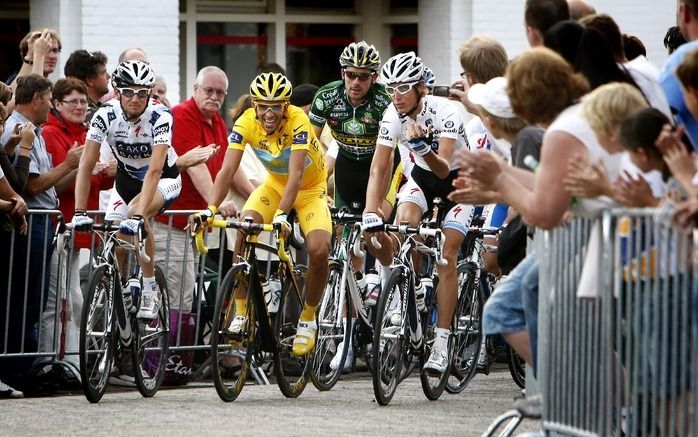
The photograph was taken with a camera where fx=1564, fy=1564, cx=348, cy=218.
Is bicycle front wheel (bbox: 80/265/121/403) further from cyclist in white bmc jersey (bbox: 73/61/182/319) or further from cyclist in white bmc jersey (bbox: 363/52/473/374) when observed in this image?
cyclist in white bmc jersey (bbox: 363/52/473/374)

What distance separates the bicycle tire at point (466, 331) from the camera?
10750mm

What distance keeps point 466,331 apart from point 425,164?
122 cm

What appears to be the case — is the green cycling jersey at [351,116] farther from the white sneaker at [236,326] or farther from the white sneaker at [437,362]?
the white sneaker at [236,326]

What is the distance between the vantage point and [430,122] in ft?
34.3

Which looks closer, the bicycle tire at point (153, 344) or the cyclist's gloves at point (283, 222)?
the cyclist's gloves at point (283, 222)

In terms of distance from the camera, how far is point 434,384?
33.9ft

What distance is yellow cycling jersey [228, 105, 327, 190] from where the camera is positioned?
400 inches

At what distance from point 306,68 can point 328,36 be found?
1.58ft

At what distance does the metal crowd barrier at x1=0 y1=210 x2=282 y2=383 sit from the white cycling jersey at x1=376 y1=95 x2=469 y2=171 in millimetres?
1218

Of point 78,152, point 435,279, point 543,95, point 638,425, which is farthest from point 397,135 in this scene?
point 638,425

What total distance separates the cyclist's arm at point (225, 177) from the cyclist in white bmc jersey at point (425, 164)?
888mm

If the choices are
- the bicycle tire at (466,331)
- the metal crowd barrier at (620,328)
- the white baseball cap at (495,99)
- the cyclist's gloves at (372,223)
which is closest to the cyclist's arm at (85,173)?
the cyclist's gloves at (372,223)

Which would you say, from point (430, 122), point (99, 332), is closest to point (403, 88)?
point (430, 122)

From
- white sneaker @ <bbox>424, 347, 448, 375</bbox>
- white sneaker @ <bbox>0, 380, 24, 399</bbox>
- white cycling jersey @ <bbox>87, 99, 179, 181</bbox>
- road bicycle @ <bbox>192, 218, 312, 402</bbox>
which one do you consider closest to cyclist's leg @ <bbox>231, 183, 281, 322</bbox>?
road bicycle @ <bbox>192, 218, 312, 402</bbox>
